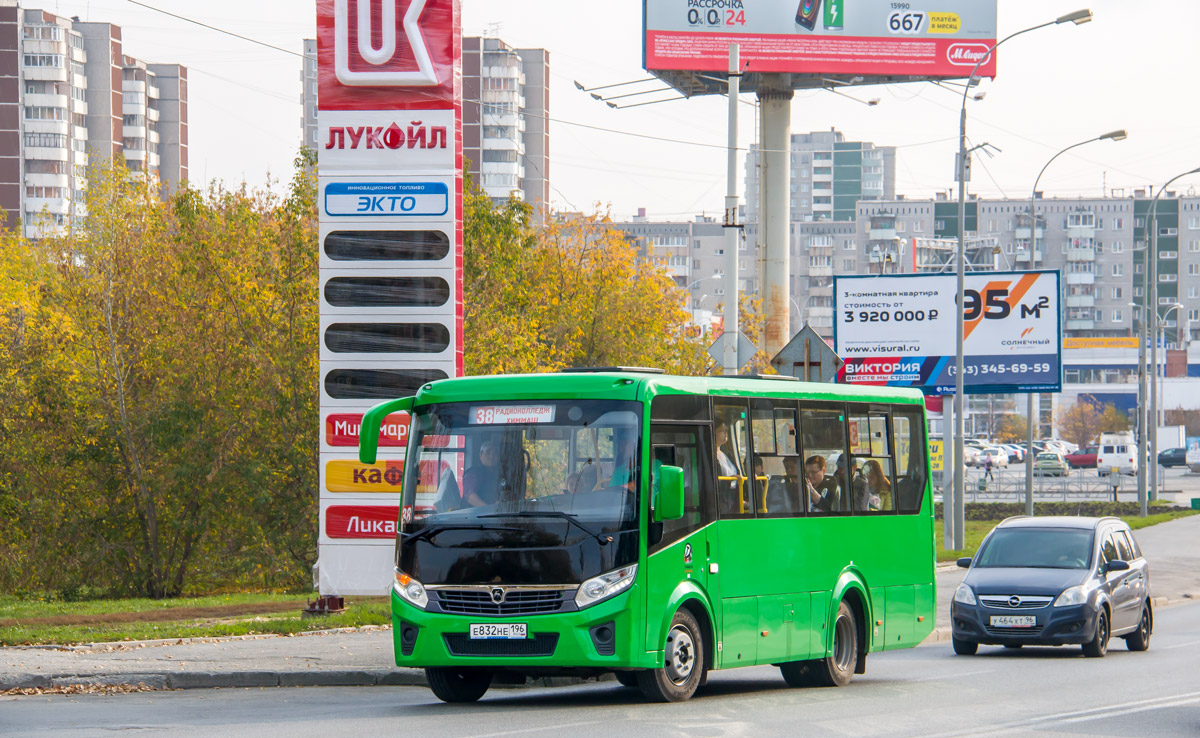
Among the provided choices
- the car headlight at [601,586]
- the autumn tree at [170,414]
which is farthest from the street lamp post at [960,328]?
the car headlight at [601,586]

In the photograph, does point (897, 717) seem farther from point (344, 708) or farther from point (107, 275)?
point (107, 275)

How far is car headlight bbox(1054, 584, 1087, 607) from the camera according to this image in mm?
19109

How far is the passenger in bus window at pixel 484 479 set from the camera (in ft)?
39.8

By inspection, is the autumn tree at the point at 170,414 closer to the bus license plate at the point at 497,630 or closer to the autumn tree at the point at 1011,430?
the bus license plate at the point at 497,630

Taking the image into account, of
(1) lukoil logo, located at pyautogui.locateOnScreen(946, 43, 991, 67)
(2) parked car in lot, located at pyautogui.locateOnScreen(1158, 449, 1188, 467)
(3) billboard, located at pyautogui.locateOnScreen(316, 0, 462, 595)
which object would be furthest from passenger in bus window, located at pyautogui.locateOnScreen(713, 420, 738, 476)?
(2) parked car in lot, located at pyautogui.locateOnScreen(1158, 449, 1188, 467)

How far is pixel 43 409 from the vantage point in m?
30.2

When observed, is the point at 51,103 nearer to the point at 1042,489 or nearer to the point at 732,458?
the point at 1042,489

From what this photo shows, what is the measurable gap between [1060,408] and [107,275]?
115813 mm

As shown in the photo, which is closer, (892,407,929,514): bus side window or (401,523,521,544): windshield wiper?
(401,523,521,544): windshield wiper

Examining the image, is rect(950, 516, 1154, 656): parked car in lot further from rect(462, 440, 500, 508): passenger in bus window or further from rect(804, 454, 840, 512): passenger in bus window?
rect(462, 440, 500, 508): passenger in bus window

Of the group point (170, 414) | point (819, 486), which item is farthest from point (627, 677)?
point (170, 414)

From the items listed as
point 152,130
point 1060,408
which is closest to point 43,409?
point 152,130

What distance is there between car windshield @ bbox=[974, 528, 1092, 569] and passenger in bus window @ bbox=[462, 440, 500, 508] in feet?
33.1

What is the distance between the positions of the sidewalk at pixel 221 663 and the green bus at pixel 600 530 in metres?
2.06
